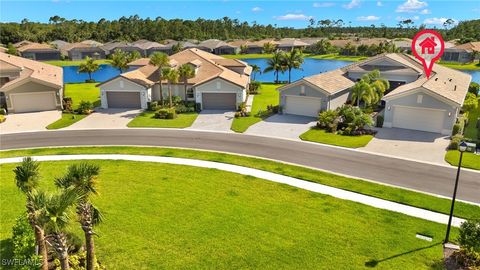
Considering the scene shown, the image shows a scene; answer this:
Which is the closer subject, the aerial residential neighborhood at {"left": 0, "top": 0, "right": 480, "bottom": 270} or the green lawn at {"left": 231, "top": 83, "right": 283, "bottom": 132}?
the aerial residential neighborhood at {"left": 0, "top": 0, "right": 480, "bottom": 270}

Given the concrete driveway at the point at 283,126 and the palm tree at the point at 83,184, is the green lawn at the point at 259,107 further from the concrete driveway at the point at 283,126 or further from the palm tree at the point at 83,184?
the palm tree at the point at 83,184

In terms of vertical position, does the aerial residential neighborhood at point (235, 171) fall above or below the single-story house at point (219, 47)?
below

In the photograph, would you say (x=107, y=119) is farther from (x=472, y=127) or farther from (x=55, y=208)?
(x=472, y=127)

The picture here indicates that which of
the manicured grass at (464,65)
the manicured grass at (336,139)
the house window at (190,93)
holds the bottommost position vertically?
the manicured grass at (336,139)

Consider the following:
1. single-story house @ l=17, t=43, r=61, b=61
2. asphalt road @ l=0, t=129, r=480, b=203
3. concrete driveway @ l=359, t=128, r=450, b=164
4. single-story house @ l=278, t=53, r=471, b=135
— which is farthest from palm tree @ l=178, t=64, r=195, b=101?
single-story house @ l=17, t=43, r=61, b=61

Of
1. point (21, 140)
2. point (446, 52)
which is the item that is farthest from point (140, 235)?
point (446, 52)

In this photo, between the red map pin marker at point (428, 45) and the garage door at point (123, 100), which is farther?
the garage door at point (123, 100)

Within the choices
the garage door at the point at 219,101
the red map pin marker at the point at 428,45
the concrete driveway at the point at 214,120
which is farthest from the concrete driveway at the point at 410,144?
the garage door at the point at 219,101

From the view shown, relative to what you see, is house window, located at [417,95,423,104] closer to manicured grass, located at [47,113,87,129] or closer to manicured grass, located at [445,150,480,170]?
manicured grass, located at [445,150,480,170]
